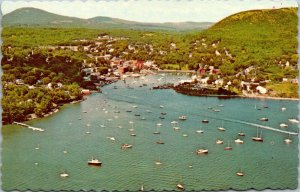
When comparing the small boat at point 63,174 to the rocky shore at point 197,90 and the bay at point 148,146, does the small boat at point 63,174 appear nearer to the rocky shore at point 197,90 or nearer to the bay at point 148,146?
the bay at point 148,146

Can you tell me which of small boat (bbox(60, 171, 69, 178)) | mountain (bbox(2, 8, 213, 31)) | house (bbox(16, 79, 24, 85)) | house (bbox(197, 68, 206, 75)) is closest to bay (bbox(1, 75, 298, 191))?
small boat (bbox(60, 171, 69, 178))

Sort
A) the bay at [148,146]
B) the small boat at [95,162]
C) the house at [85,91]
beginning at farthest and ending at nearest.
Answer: the house at [85,91] < the small boat at [95,162] < the bay at [148,146]

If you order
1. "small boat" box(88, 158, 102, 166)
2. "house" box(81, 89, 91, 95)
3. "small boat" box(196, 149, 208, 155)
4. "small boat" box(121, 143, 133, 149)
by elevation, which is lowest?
"small boat" box(88, 158, 102, 166)

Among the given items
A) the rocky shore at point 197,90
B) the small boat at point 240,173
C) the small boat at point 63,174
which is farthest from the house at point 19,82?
the small boat at point 240,173

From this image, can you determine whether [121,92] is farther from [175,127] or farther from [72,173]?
[72,173]

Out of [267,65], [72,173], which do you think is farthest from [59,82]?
[267,65]

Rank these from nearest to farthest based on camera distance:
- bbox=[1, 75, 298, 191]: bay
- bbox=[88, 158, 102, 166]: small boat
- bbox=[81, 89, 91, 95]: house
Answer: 1. bbox=[1, 75, 298, 191]: bay
2. bbox=[88, 158, 102, 166]: small boat
3. bbox=[81, 89, 91, 95]: house

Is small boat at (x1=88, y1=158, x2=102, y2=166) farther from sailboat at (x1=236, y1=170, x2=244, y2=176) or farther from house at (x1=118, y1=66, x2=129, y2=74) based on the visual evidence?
sailboat at (x1=236, y1=170, x2=244, y2=176)

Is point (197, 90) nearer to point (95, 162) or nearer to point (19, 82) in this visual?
point (95, 162)

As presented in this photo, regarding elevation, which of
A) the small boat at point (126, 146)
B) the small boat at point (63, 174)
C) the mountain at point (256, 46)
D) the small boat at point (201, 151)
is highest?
the mountain at point (256, 46)
